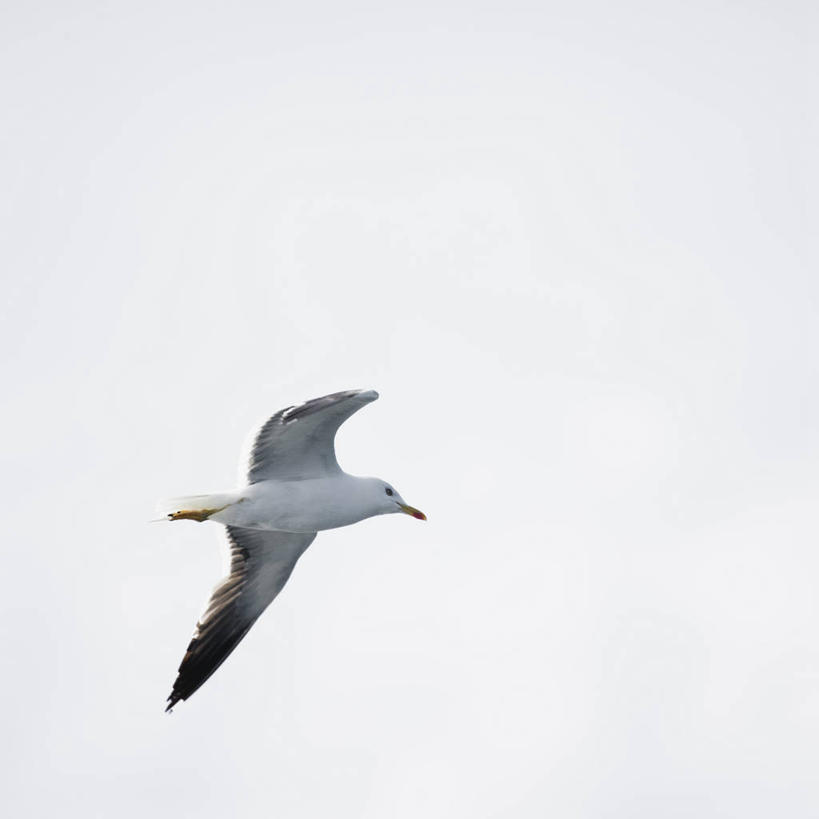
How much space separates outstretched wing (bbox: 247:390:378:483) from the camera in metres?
14.3

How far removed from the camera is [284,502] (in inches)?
A: 592

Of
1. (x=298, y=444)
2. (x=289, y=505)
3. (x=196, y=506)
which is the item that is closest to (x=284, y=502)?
(x=289, y=505)

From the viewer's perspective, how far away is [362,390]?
13.7m

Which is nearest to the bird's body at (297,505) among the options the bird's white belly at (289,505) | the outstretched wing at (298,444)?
the bird's white belly at (289,505)

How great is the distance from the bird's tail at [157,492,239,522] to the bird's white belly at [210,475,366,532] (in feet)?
0.23

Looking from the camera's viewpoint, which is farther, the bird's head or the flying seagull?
the bird's head

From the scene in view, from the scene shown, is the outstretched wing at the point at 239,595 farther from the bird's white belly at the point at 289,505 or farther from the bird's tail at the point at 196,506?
the bird's tail at the point at 196,506

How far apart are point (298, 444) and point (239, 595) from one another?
8.98 feet

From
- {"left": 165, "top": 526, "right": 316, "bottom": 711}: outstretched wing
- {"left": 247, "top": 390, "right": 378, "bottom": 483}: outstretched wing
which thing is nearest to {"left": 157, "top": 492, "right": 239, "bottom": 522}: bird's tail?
{"left": 247, "top": 390, "right": 378, "bottom": 483}: outstretched wing

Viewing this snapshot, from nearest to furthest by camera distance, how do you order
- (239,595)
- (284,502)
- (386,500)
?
(284,502), (386,500), (239,595)

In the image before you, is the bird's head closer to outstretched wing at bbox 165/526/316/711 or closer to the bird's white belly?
the bird's white belly

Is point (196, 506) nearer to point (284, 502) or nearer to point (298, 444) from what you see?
point (284, 502)

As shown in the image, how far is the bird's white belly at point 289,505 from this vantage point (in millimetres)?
15039

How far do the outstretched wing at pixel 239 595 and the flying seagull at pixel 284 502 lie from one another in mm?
12
